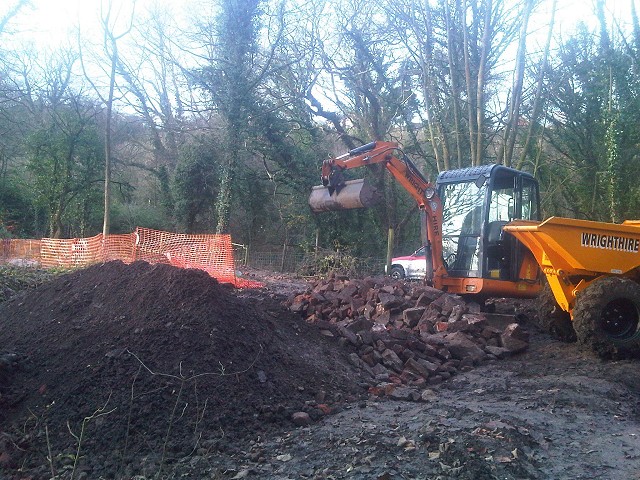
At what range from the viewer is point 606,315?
26.1 ft

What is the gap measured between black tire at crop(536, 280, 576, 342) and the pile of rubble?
1.51 ft

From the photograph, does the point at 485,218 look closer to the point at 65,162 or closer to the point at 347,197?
the point at 347,197

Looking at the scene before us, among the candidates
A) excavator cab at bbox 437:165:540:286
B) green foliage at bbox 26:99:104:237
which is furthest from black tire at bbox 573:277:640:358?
green foliage at bbox 26:99:104:237

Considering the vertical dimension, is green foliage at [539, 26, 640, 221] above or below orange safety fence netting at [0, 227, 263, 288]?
above

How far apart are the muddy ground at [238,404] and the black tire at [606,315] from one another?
351 mm

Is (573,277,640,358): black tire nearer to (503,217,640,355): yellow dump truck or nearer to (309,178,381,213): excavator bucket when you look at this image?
(503,217,640,355): yellow dump truck

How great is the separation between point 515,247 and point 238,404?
6.43 metres

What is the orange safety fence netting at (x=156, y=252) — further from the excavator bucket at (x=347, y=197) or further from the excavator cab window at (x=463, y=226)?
the excavator cab window at (x=463, y=226)

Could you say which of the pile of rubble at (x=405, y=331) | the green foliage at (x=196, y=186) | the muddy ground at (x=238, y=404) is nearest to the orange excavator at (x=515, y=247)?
the pile of rubble at (x=405, y=331)

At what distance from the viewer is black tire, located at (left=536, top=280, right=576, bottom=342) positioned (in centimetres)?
895

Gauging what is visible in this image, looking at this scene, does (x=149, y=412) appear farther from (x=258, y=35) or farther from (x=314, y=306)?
(x=258, y=35)

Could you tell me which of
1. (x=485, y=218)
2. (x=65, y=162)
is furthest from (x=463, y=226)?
(x=65, y=162)

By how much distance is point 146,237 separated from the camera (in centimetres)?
1716

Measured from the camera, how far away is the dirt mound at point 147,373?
15.4 ft
